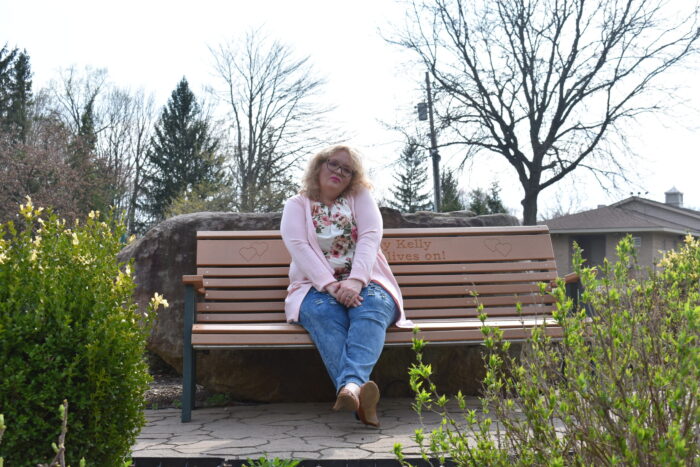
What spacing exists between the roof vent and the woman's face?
4466cm

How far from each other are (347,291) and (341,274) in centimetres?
35

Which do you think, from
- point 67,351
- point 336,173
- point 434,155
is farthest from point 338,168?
point 434,155

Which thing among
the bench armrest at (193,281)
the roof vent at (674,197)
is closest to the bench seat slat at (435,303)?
the bench armrest at (193,281)

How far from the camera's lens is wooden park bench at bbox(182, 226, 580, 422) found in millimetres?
4633

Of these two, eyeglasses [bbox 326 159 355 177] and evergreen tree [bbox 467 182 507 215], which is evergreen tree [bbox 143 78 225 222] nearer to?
evergreen tree [bbox 467 182 507 215]

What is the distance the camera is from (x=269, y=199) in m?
27.2

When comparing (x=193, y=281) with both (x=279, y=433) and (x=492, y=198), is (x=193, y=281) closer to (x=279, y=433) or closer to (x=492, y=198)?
(x=279, y=433)

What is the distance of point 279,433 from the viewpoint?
3488mm

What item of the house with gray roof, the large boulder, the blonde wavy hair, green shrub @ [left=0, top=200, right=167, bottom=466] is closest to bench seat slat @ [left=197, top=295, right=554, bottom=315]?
the large boulder

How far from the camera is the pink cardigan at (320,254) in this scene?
4031 millimetres

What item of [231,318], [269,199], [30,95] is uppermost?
[30,95]

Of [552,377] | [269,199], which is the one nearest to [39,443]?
[552,377]

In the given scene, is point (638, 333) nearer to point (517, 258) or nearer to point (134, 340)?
point (134, 340)

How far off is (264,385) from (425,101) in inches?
681
